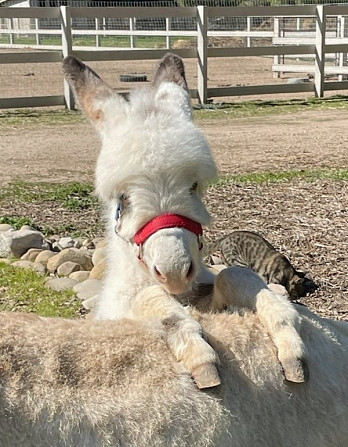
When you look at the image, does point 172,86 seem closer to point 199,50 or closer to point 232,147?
point 232,147

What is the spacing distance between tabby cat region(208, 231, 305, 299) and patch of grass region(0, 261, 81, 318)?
4.28 feet

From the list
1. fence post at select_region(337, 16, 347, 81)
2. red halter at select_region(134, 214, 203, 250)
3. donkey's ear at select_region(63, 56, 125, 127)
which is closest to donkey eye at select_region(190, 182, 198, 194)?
red halter at select_region(134, 214, 203, 250)

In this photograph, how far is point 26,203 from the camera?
9.30 metres

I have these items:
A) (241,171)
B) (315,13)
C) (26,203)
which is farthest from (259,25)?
(26,203)

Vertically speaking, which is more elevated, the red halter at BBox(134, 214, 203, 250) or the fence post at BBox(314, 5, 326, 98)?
the red halter at BBox(134, 214, 203, 250)

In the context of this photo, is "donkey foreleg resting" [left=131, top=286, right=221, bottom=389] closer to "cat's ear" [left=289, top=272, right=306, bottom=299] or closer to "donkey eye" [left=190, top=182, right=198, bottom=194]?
"donkey eye" [left=190, top=182, right=198, bottom=194]

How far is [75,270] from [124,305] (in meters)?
3.58

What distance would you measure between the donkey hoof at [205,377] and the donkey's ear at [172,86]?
1.37 metres

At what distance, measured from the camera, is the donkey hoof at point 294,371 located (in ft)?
7.53

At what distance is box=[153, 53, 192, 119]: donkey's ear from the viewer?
338cm

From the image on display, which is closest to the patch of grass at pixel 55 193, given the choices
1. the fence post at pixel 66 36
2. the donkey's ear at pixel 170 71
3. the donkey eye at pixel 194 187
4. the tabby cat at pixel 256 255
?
the tabby cat at pixel 256 255

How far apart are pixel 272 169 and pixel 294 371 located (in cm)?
898

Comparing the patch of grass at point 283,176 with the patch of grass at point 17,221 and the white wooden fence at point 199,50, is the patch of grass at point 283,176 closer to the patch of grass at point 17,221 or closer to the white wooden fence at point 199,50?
the patch of grass at point 17,221

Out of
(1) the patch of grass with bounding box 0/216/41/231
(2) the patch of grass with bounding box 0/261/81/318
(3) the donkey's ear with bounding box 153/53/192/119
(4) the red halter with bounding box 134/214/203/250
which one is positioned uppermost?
(3) the donkey's ear with bounding box 153/53/192/119
